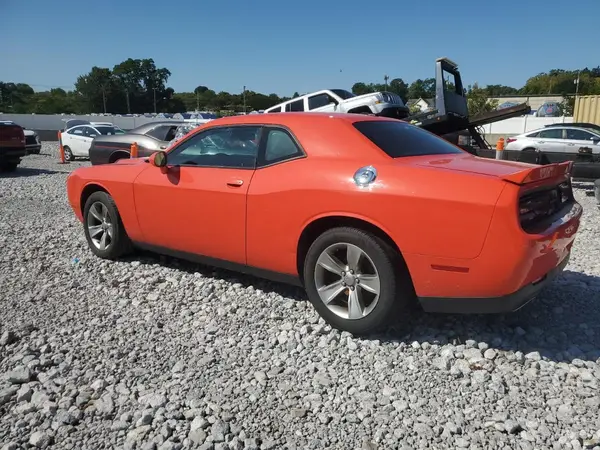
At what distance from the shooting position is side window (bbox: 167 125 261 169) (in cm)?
388

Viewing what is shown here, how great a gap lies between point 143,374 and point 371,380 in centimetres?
133

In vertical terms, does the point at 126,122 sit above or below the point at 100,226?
above

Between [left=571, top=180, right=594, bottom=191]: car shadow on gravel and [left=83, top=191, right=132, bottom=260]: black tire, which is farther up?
[left=83, top=191, right=132, bottom=260]: black tire

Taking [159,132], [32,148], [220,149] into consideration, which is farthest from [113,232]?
[32,148]

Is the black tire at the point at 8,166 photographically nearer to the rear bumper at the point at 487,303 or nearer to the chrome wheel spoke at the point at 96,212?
the chrome wheel spoke at the point at 96,212

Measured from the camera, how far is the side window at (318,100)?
575 inches

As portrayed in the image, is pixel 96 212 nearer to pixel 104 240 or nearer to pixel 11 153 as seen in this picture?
pixel 104 240

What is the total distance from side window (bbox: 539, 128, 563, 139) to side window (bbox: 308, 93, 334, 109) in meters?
7.07

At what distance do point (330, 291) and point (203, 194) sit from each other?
1339 mm

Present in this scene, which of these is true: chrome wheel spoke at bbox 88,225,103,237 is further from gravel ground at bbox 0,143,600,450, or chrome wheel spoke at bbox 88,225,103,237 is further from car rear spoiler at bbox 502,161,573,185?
car rear spoiler at bbox 502,161,573,185

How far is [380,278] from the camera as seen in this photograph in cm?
310

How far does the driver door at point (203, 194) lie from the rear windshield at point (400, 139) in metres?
0.89

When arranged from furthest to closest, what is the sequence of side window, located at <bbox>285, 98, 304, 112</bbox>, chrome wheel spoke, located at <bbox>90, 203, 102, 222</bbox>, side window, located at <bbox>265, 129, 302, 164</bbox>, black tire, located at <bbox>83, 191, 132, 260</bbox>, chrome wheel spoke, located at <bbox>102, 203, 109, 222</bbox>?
1. side window, located at <bbox>285, 98, 304, 112</bbox>
2. chrome wheel spoke, located at <bbox>90, 203, 102, 222</bbox>
3. chrome wheel spoke, located at <bbox>102, 203, 109, 222</bbox>
4. black tire, located at <bbox>83, 191, 132, 260</bbox>
5. side window, located at <bbox>265, 129, 302, 164</bbox>

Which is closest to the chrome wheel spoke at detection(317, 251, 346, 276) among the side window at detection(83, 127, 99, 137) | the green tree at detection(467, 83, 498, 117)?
the side window at detection(83, 127, 99, 137)
